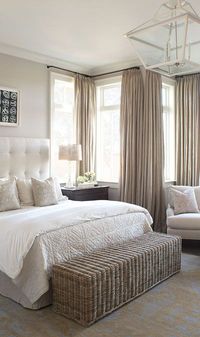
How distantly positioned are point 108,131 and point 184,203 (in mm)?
2109

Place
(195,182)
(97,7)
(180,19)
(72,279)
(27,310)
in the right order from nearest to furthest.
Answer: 1. (180,19)
2. (72,279)
3. (27,310)
4. (97,7)
5. (195,182)

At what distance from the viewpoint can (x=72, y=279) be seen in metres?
2.70

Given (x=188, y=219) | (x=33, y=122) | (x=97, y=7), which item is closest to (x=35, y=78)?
(x=33, y=122)

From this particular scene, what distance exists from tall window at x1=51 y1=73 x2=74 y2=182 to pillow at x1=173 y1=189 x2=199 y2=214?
202 centimetres

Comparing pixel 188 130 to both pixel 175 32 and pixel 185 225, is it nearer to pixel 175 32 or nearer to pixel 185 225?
pixel 185 225

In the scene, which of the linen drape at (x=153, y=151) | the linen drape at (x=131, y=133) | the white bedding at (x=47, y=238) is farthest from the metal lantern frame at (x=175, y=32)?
the linen drape at (x=131, y=133)

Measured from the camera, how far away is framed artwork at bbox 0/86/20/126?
4844 millimetres

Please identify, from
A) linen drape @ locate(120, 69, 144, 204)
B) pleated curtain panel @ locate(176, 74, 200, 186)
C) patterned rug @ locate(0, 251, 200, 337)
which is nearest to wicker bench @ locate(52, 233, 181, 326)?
patterned rug @ locate(0, 251, 200, 337)

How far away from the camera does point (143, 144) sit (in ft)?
18.1

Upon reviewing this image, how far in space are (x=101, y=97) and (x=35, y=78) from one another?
1491 millimetres

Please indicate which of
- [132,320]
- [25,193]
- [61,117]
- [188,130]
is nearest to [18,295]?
[132,320]

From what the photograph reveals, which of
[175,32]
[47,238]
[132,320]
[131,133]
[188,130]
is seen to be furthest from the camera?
[188,130]

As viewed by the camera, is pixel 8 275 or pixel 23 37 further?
pixel 23 37

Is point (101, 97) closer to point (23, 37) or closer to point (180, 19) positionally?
point (23, 37)
